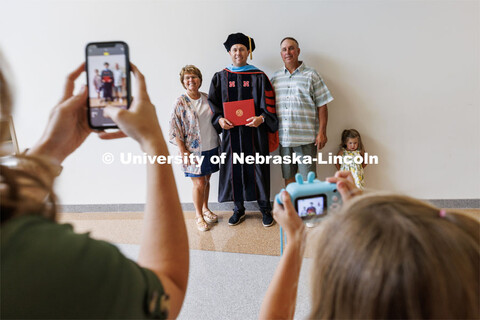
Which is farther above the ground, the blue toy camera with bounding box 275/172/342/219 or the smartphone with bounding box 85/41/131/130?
the smartphone with bounding box 85/41/131/130

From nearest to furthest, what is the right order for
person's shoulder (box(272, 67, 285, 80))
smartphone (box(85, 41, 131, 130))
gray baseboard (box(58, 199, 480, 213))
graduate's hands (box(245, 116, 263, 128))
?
smartphone (box(85, 41, 131, 130)) < graduate's hands (box(245, 116, 263, 128)) < person's shoulder (box(272, 67, 285, 80)) < gray baseboard (box(58, 199, 480, 213))

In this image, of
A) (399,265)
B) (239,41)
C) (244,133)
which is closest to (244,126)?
(244,133)

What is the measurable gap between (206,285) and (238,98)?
152cm

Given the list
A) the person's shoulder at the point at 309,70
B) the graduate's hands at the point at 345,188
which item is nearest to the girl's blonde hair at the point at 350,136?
the person's shoulder at the point at 309,70

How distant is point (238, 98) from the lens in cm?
254

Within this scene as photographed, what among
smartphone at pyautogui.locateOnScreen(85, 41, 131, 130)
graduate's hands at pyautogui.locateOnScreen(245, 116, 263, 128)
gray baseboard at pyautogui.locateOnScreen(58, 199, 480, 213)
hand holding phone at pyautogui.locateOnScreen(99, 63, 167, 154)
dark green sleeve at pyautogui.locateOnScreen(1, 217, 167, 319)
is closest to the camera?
dark green sleeve at pyautogui.locateOnScreen(1, 217, 167, 319)

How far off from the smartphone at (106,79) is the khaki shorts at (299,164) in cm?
202

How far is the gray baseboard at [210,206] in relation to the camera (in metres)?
2.75

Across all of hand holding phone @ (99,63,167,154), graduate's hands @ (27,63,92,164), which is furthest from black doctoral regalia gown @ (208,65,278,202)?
hand holding phone @ (99,63,167,154)

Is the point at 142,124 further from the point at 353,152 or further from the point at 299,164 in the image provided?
the point at 353,152

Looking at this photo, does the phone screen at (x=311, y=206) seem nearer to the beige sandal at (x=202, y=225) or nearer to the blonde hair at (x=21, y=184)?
the blonde hair at (x=21, y=184)

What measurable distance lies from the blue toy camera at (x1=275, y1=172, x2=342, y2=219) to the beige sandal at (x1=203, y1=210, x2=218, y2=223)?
2.11 m

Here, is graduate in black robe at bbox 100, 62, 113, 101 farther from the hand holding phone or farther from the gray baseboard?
the gray baseboard

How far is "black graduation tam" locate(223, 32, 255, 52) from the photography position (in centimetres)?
249
